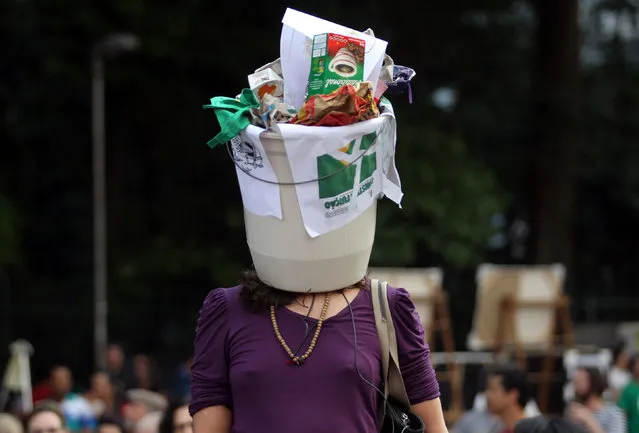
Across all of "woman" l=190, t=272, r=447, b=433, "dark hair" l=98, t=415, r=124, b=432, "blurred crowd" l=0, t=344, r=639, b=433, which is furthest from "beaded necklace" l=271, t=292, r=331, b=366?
"dark hair" l=98, t=415, r=124, b=432

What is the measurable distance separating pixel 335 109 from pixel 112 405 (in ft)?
38.0

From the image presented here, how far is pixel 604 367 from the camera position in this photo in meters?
13.1

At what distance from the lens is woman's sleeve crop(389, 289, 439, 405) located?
10.9ft

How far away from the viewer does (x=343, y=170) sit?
10.7ft

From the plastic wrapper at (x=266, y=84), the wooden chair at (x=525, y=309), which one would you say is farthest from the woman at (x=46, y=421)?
the wooden chair at (x=525, y=309)

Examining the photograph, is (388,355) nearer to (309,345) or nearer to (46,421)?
(309,345)

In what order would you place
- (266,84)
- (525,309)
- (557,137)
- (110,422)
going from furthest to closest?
(557,137)
(525,309)
(110,422)
(266,84)

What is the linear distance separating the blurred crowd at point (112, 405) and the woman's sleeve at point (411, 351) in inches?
114

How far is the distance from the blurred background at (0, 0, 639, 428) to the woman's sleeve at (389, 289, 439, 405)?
53.9ft

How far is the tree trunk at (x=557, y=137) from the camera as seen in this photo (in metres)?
24.0

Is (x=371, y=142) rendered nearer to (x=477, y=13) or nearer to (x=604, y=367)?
(x=604, y=367)

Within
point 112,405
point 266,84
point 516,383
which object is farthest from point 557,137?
point 266,84

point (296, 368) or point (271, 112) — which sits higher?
Result: point (271, 112)

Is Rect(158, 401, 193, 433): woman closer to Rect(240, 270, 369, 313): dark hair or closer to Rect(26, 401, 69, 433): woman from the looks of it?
Rect(26, 401, 69, 433): woman
